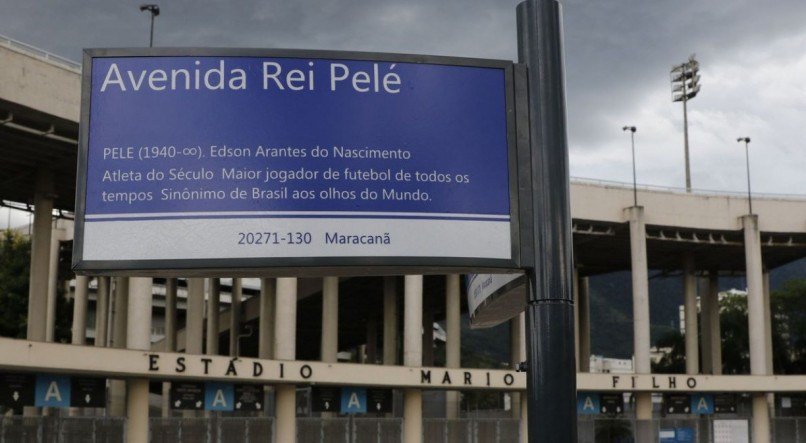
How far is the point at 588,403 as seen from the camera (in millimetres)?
53594

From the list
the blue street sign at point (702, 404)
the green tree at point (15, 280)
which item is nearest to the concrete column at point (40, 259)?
the green tree at point (15, 280)

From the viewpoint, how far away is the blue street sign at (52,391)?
35219 mm

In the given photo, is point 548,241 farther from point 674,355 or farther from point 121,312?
point 674,355

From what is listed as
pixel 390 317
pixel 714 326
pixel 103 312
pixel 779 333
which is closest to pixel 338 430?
pixel 390 317

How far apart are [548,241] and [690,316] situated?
6715 cm

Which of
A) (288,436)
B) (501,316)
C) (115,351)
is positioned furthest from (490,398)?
(501,316)

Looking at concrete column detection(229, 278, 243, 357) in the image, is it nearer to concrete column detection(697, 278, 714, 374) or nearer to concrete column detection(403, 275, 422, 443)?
Answer: concrete column detection(403, 275, 422, 443)

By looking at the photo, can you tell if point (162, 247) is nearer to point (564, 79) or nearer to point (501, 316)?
point (564, 79)

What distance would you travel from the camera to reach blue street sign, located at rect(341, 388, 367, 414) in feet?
152

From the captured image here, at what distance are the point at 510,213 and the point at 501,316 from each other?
2.76 metres

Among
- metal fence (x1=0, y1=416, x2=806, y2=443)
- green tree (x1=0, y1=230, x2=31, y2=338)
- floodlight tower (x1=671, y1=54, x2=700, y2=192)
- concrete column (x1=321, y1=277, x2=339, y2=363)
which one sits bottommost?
metal fence (x1=0, y1=416, x2=806, y2=443)

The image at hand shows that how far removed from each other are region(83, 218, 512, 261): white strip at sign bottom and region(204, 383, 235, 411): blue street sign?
34795 mm

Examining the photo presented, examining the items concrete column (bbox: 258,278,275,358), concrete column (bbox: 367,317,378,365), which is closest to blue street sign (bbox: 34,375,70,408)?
concrete column (bbox: 258,278,275,358)

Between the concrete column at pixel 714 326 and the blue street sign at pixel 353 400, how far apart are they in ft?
119
